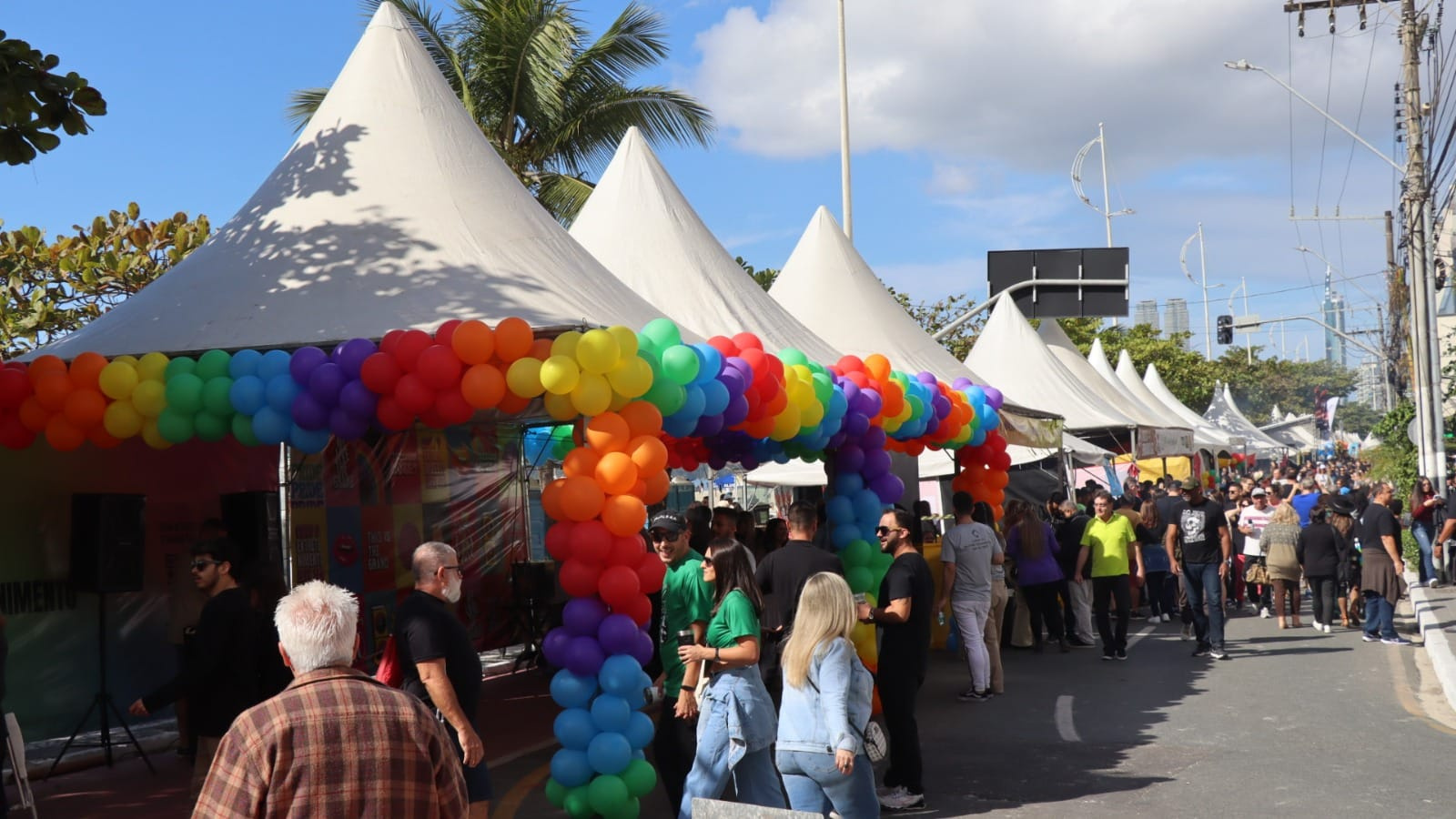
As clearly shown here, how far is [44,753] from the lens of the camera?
10.6 metres

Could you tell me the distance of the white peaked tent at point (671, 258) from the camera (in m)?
13.1

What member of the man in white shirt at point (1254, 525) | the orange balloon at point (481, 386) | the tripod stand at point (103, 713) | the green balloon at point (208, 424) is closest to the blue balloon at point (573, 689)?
the orange balloon at point (481, 386)

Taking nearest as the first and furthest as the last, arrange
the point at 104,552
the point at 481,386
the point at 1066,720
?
the point at 481,386
the point at 104,552
the point at 1066,720

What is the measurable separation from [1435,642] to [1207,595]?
2.29 m

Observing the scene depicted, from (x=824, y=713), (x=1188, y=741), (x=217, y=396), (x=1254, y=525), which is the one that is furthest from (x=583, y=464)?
(x=1254, y=525)

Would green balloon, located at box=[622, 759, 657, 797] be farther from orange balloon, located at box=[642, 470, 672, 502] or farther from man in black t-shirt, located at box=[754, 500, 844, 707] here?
orange balloon, located at box=[642, 470, 672, 502]

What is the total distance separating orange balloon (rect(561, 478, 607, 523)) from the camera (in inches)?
297

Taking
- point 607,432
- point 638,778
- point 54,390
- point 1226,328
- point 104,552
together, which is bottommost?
point 638,778

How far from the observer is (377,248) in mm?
9375

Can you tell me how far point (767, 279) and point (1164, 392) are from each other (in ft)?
50.1

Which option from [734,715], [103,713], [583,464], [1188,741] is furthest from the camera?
[103,713]

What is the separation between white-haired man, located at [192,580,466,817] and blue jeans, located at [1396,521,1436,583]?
20.4 metres

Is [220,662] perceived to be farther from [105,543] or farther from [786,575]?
[105,543]

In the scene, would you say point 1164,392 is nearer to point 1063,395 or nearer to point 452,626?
point 1063,395
